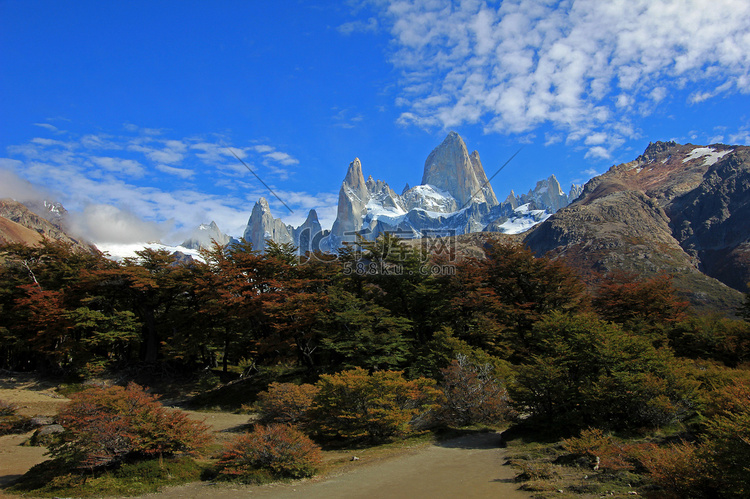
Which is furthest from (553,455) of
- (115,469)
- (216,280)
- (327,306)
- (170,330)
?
(170,330)

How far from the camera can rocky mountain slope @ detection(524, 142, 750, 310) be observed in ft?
268

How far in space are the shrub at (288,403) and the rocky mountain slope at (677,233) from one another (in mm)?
75432

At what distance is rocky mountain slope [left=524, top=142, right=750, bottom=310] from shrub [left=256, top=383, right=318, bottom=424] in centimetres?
7543

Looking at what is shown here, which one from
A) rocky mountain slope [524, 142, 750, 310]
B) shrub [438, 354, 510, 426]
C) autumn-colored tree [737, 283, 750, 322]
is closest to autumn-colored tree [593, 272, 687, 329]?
autumn-colored tree [737, 283, 750, 322]

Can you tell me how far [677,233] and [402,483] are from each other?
434 ft

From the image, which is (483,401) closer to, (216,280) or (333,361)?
(333,361)

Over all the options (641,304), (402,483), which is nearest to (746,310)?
(641,304)

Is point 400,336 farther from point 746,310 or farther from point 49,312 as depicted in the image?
point 746,310

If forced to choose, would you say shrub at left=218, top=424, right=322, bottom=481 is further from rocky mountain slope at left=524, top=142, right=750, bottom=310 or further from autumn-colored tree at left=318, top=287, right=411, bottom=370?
rocky mountain slope at left=524, top=142, right=750, bottom=310

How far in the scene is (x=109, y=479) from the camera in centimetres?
966

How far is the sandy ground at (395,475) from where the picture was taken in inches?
364

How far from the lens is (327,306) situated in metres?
23.5

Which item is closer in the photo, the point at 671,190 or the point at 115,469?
the point at 115,469

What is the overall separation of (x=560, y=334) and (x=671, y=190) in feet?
484
